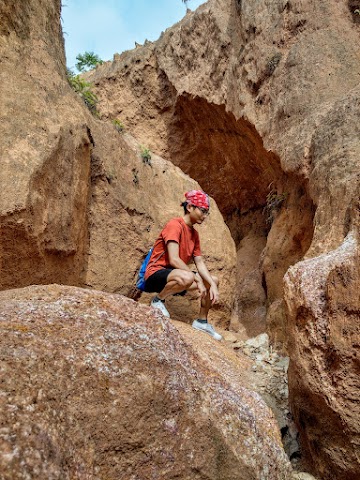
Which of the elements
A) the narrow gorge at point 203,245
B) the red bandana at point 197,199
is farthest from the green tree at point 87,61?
the red bandana at point 197,199

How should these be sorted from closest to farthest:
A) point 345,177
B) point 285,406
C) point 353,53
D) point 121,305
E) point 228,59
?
1. point 121,305
2. point 285,406
3. point 345,177
4. point 353,53
5. point 228,59

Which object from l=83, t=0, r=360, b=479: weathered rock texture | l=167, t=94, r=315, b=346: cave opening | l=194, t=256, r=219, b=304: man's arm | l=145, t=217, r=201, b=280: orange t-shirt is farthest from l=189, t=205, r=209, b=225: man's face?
l=167, t=94, r=315, b=346: cave opening

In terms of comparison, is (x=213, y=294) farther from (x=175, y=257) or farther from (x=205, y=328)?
(x=175, y=257)

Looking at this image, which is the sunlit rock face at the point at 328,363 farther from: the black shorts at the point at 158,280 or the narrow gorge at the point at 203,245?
the black shorts at the point at 158,280

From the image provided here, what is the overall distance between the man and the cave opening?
1.34 metres

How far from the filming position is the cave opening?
6754mm

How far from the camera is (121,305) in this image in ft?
9.73

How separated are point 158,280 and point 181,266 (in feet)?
0.89

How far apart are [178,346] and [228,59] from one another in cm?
728

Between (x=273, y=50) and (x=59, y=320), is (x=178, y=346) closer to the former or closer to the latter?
(x=59, y=320)

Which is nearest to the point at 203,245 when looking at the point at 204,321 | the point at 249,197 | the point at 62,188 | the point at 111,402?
the point at 204,321

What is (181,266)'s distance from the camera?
4.85 metres

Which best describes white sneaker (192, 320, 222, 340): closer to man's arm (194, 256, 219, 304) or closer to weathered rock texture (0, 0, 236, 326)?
man's arm (194, 256, 219, 304)

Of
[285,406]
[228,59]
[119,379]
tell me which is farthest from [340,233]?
[228,59]
